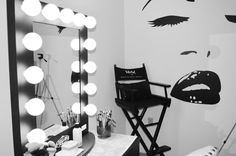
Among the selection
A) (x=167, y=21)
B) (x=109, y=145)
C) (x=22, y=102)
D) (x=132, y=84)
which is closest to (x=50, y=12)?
(x=22, y=102)

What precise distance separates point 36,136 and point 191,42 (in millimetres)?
2047

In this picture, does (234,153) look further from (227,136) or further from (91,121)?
(91,121)

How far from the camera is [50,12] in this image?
4.47ft

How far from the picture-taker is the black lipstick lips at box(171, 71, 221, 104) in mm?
2604

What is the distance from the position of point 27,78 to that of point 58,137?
483 millimetres

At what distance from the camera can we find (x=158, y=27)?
2762 mm

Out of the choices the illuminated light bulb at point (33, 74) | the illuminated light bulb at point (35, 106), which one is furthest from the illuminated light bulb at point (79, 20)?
the illuminated light bulb at point (35, 106)

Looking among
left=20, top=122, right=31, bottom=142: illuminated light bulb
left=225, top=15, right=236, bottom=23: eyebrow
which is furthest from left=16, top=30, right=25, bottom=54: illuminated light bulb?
left=225, top=15, right=236, bottom=23: eyebrow

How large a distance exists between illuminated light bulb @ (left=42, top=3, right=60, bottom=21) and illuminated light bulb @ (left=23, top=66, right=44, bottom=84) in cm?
33

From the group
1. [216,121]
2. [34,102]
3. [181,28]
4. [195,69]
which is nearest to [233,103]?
[216,121]

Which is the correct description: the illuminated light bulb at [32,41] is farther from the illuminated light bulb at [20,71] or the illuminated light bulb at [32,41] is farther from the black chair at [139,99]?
the black chair at [139,99]

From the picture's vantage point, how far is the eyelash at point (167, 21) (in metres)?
2.67

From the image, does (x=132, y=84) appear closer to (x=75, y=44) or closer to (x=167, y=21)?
(x=167, y=21)

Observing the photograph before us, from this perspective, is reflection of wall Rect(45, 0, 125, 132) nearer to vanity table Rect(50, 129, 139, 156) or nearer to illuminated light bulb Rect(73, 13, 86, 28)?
illuminated light bulb Rect(73, 13, 86, 28)
